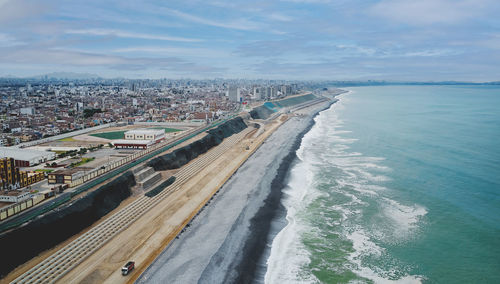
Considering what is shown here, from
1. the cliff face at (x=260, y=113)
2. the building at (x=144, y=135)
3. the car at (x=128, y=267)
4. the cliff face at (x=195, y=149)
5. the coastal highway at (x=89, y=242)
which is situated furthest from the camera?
the cliff face at (x=260, y=113)

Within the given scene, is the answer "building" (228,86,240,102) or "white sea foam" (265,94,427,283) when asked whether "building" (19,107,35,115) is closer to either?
"building" (228,86,240,102)

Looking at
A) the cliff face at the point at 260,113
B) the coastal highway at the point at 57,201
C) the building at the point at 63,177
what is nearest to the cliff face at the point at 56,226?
the coastal highway at the point at 57,201

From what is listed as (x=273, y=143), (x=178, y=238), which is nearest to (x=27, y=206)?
(x=178, y=238)

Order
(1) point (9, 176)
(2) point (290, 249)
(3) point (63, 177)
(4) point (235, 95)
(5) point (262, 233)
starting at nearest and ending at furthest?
(2) point (290, 249)
(5) point (262, 233)
(1) point (9, 176)
(3) point (63, 177)
(4) point (235, 95)

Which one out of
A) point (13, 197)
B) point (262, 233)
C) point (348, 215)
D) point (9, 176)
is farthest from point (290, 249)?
point (9, 176)

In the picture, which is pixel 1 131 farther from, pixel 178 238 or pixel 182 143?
pixel 178 238

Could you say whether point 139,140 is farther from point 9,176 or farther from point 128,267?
point 128,267

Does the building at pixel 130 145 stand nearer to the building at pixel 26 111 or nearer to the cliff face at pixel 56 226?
the cliff face at pixel 56 226
